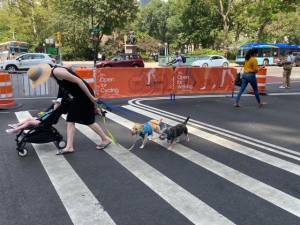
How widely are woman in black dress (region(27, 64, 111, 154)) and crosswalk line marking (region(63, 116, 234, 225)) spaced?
2.24 feet

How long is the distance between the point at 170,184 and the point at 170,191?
261mm

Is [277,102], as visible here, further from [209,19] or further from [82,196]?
[209,19]

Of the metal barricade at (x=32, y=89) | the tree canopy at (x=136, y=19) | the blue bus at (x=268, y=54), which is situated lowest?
the metal barricade at (x=32, y=89)

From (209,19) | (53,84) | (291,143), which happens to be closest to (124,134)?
(291,143)

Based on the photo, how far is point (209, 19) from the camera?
6084 centimetres

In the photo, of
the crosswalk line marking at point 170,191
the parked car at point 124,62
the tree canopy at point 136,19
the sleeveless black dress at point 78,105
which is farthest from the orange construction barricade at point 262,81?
the tree canopy at point 136,19

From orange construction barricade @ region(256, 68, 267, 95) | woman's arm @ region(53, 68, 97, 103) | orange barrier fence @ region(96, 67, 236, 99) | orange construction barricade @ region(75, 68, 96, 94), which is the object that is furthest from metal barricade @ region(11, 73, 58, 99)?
orange construction barricade @ region(256, 68, 267, 95)

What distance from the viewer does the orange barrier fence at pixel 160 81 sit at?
13.2m

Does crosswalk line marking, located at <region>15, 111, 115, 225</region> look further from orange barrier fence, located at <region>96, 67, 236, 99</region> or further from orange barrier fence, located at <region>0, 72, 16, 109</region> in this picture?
orange barrier fence, located at <region>96, 67, 236, 99</region>

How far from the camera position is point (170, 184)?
5293mm

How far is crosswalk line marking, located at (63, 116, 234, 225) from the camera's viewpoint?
14.0 feet

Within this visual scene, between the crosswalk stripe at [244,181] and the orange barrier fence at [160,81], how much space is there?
241 inches

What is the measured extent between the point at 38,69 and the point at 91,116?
120cm

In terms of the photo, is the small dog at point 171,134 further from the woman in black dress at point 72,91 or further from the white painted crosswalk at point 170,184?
the woman in black dress at point 72,91
